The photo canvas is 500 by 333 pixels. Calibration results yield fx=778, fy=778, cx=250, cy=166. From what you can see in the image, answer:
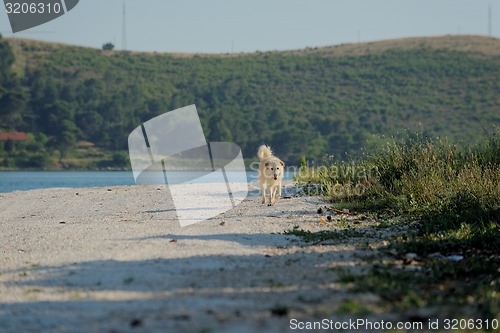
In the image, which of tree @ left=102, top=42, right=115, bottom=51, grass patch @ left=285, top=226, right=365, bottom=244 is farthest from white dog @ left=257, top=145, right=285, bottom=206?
tree @ left=102, top=42, right=115, bottom=51

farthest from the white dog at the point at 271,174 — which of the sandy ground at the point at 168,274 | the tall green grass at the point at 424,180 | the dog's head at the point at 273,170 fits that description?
the sandy ground at the point at 168,274

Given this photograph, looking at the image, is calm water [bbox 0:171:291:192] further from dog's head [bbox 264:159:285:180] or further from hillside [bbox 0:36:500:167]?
hillside [bbox 0:36:500:167]

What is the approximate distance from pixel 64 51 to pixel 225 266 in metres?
91.0

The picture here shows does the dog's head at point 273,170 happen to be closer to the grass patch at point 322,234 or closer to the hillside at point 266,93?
the grass patch at point 322,234

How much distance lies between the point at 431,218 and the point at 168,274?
5.45 metres

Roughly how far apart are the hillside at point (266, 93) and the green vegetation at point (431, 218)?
148 ft

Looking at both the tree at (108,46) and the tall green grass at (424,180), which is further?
the tree at (108,46)

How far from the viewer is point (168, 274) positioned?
7.45 metres

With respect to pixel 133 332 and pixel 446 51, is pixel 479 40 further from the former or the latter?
pixel 133 332

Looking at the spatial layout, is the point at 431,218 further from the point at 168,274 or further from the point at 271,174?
the point at 168,274

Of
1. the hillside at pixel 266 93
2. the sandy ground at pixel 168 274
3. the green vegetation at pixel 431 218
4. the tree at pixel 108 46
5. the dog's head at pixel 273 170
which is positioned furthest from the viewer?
the tree at pixel 108 46

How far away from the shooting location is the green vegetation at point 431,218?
260 inches

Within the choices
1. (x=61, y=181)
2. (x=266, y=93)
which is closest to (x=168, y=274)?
(x=61, y=181)

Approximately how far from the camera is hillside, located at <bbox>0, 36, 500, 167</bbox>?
6844 cm
